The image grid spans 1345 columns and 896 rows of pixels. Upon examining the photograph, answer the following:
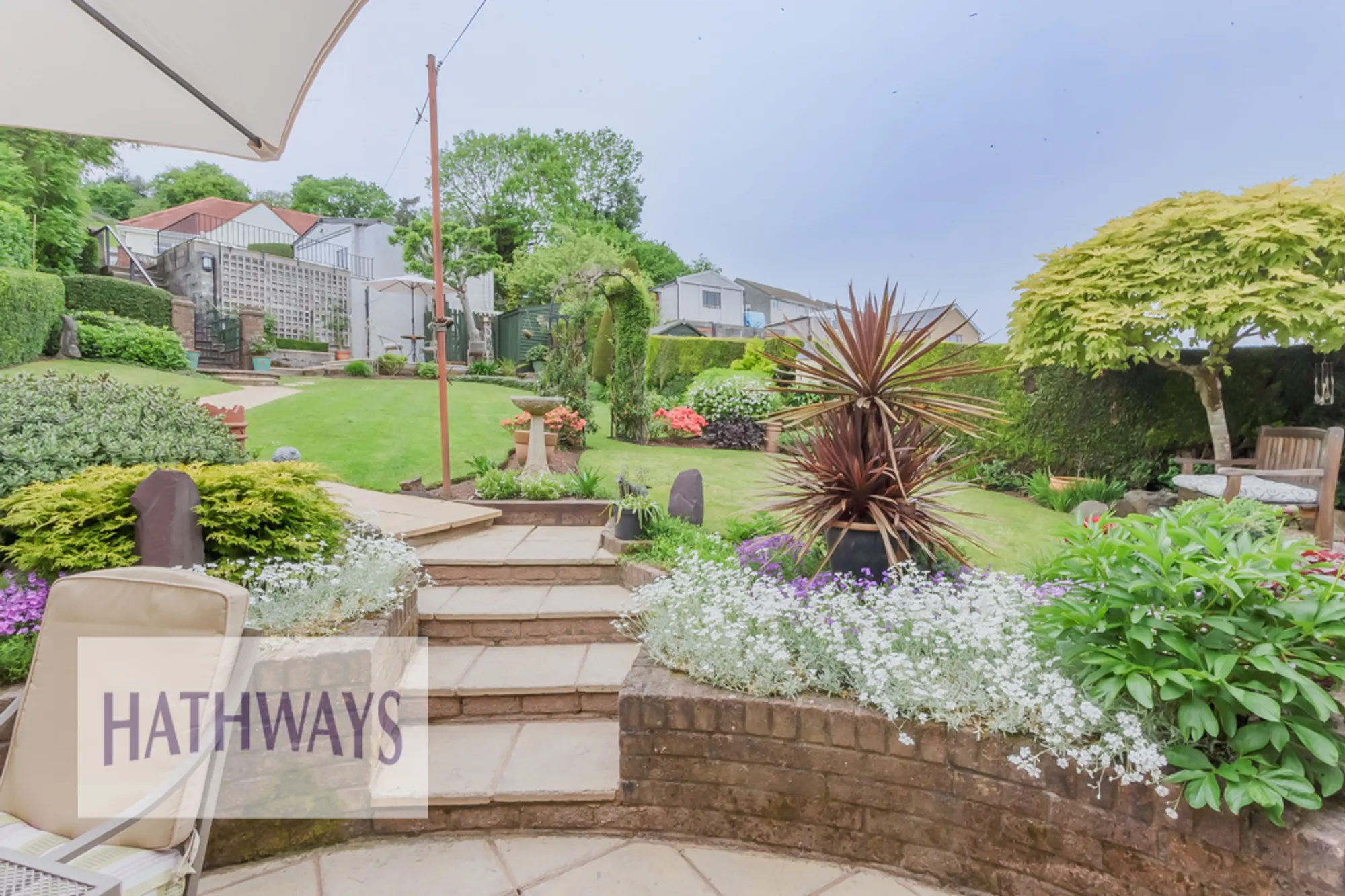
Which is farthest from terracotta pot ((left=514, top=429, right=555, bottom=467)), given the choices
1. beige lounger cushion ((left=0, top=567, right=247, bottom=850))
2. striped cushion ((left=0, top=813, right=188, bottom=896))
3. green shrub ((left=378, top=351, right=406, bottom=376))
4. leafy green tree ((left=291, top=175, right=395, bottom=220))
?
leafy green tree ((left=291, top=175, right=395, bottom=220))

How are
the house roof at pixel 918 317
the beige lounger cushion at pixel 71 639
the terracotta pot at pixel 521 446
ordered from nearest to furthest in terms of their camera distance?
the beige lounger cushion at pixel 71 639, the house roof at pixel 918 317, the terracotta pot at pixel 521 446

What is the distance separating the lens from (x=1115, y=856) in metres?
1.60

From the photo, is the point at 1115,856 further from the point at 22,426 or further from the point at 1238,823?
the point at 22,426

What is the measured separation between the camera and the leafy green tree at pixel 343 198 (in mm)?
30891

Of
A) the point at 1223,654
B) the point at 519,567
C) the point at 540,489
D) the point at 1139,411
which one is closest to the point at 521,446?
the point at 540,489

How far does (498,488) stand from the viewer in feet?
16.7

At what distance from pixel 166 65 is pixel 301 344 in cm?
1630

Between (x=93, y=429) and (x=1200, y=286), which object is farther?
(x=1200, y=286)

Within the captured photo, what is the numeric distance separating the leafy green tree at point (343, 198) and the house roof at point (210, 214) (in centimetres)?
669

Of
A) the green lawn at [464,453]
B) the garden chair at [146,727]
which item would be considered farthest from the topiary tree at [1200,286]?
the garden chair at [146,727]

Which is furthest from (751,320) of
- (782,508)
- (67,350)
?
(782,508)

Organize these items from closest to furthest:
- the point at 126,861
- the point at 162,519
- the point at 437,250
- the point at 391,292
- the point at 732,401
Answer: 1. the point at 126,861
2. the point at 162,519
3. the point at 437,250
4. the point at 732,401
5. the point at 391,292

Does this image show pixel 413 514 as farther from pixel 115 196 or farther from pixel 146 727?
pixel 115 196

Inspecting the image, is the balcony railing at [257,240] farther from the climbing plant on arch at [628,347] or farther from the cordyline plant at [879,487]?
the cordyline plant at [879,487]
